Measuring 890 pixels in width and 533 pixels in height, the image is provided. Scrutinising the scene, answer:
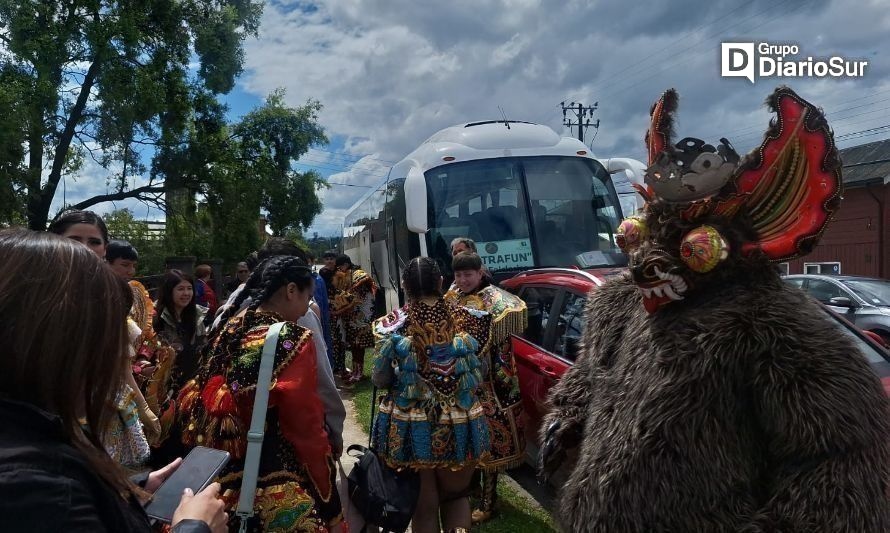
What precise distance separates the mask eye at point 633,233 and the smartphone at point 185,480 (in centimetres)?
154

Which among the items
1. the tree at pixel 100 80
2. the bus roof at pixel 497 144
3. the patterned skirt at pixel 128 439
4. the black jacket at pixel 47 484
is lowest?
the patterned skirt at pixel 128 439

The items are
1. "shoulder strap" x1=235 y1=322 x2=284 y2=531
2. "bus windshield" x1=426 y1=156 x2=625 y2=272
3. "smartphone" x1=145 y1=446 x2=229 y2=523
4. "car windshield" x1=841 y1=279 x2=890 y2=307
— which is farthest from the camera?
"car windshield" x1=841 y1=279 x2=890 y2=307

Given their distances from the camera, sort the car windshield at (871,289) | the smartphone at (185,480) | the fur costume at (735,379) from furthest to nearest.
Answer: the car windshield at (871,289), the fur costume at (735,379), the smartphone at (185,480)

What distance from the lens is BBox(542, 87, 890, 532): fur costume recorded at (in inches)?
61.6

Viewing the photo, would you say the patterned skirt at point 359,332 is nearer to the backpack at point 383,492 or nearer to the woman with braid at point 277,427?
the backpack at point 383,492

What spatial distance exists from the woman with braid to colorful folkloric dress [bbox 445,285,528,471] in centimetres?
139

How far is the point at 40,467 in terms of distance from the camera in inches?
36.9

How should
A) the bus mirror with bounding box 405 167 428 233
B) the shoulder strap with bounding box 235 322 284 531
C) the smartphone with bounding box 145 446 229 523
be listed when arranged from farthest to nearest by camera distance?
the bus mirror with bounding box 405 167 428 233 → the shoulder strap with bounding box 235 322 284 531 → the smartphone with bounding box 145 446 229 523

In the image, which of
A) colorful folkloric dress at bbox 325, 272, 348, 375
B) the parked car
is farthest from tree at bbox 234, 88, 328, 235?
the parked car

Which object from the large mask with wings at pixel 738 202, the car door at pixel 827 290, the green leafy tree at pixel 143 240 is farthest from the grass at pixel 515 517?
the green leafy tree at pixel 143 240

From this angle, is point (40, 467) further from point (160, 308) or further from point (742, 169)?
point (160, 308)

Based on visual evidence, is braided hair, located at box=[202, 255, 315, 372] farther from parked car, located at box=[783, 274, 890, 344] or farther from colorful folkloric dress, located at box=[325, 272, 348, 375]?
parked car, located at box=[783, 274, 890, 344]

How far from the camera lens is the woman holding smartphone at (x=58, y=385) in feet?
3.03

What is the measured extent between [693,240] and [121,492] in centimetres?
165
